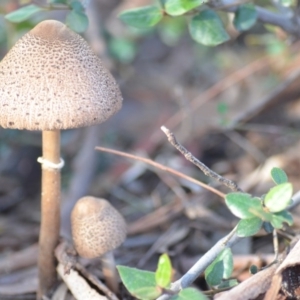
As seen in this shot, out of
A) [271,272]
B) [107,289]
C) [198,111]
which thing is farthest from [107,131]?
[271,272]

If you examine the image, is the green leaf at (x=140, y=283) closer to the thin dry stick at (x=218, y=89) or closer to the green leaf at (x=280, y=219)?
the green leaf at (x=280, y=219)

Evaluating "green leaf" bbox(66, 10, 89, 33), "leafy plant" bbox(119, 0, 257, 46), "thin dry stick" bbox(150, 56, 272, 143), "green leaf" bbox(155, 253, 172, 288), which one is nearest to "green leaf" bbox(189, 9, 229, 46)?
"leafy plant" bbox(119, 0, 257, 46)

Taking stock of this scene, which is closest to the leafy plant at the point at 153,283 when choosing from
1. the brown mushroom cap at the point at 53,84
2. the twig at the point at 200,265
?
the twig at the point at 200,265

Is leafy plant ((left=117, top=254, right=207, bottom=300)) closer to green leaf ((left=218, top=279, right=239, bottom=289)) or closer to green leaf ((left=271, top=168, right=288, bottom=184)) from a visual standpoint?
green leaf ((left=218, top=279, right=239, bottom=289))

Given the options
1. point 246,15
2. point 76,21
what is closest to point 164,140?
point 246,15

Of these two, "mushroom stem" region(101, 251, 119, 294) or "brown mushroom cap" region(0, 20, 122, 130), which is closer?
"brown mushroom cap" region(0, 20, 122, 130)

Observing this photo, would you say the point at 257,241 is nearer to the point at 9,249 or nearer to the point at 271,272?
the point at 271,272
